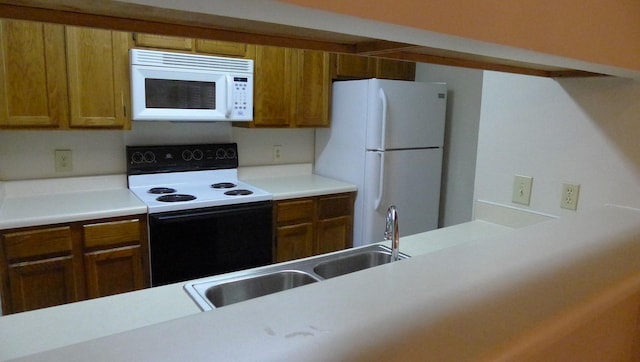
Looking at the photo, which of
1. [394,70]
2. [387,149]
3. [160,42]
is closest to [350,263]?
[387,149]

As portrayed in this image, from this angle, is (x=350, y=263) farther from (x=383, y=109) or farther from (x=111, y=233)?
(x=383, y=109)

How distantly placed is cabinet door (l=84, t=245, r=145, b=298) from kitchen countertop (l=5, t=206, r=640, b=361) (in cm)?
124

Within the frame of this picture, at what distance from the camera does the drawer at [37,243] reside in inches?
83.0

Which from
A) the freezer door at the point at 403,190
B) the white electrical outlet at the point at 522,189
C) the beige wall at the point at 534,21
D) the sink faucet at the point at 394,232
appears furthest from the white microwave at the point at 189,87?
A: the beige wall at the point at 534,21

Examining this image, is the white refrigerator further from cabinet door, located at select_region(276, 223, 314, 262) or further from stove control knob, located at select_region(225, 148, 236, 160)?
stove control knob, located at select_region(225, 148, 236, 160)

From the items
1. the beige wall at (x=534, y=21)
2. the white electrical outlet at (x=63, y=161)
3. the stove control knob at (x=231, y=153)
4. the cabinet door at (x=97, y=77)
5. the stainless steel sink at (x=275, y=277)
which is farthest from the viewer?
the stove control knob at (x=231, y=153)

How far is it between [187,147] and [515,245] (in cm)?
242

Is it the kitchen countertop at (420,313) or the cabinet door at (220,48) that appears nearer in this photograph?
the kitchen countertop at (420,313)

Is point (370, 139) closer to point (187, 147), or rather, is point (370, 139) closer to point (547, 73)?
point (187, 147)

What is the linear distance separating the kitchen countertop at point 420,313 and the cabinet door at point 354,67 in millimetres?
2398

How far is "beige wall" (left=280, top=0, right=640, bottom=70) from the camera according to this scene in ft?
2.10

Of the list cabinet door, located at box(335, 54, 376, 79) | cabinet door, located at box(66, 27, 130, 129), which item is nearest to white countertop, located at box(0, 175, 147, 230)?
cabinet door, located at box(66, 27, 130, 129)

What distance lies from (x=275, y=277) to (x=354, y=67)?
224 centimetres

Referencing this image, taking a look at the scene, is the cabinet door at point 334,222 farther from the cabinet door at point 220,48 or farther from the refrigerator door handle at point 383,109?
the cabinet door at point 220,48
